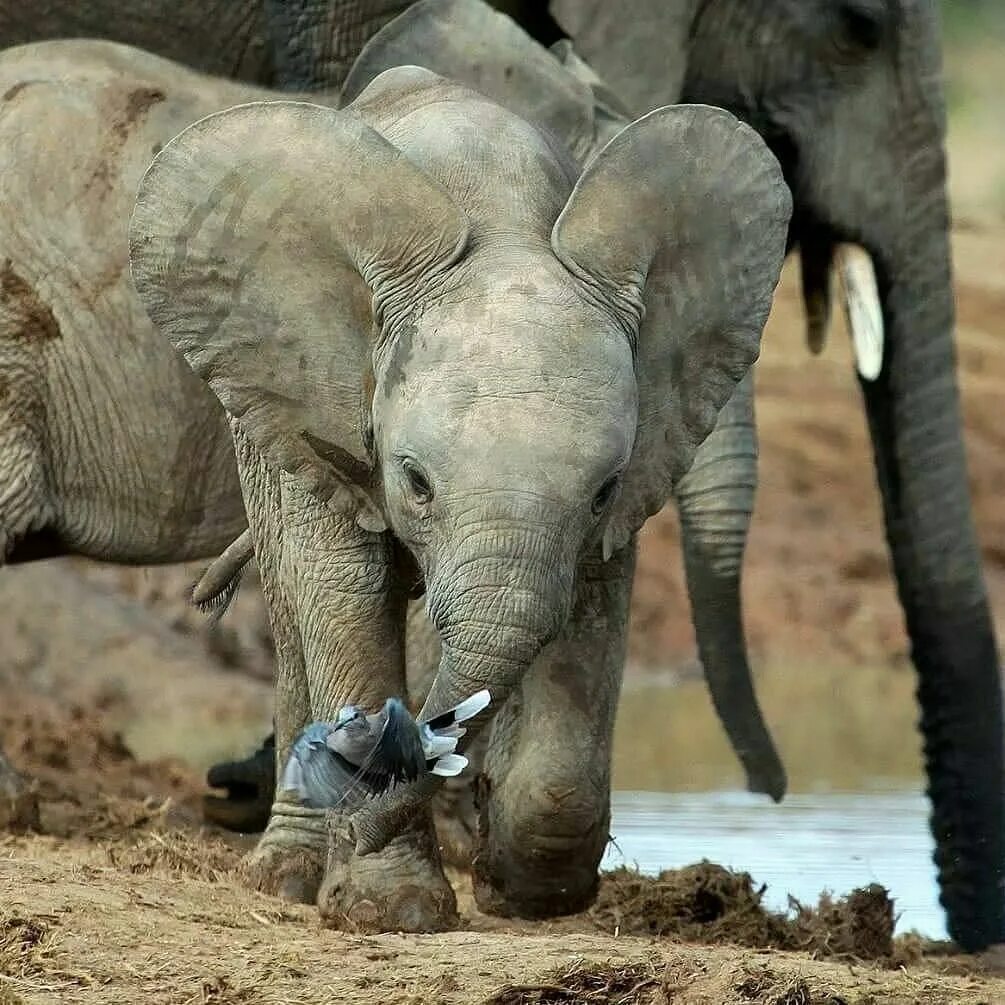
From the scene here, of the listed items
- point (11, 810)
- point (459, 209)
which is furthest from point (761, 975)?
point (11, 810)

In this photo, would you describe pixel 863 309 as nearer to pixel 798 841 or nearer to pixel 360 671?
pixel 798 841

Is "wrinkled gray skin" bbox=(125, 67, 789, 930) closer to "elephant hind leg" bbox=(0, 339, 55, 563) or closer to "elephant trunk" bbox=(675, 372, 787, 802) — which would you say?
"elephant hind leg" bbox=(0, 339, 55, 563)

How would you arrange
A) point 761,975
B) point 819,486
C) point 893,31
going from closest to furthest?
point 761,975, point 893,31, point 819,486

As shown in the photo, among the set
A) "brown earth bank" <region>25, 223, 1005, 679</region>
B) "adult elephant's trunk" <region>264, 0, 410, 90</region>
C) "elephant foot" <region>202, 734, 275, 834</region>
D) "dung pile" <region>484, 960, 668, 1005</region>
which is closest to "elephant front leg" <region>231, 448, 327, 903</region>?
"dung pile" <region>484, 960, 668, 1005</region>

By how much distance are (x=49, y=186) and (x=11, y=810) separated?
106 centimetres

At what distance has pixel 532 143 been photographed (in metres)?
4.09

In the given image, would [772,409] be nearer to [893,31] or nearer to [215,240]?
[893,31]

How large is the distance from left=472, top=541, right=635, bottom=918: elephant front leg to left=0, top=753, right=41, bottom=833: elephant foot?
1.10m

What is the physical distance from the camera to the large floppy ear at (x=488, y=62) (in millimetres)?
4824

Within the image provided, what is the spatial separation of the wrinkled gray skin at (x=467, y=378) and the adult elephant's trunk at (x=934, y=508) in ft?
5.84

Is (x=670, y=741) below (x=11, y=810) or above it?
above

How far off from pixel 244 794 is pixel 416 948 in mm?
2433

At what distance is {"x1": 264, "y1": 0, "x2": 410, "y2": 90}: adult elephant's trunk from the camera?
5801 millimetres

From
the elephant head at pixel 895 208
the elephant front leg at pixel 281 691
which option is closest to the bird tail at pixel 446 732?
the elephant front leg at pixel 281 691
